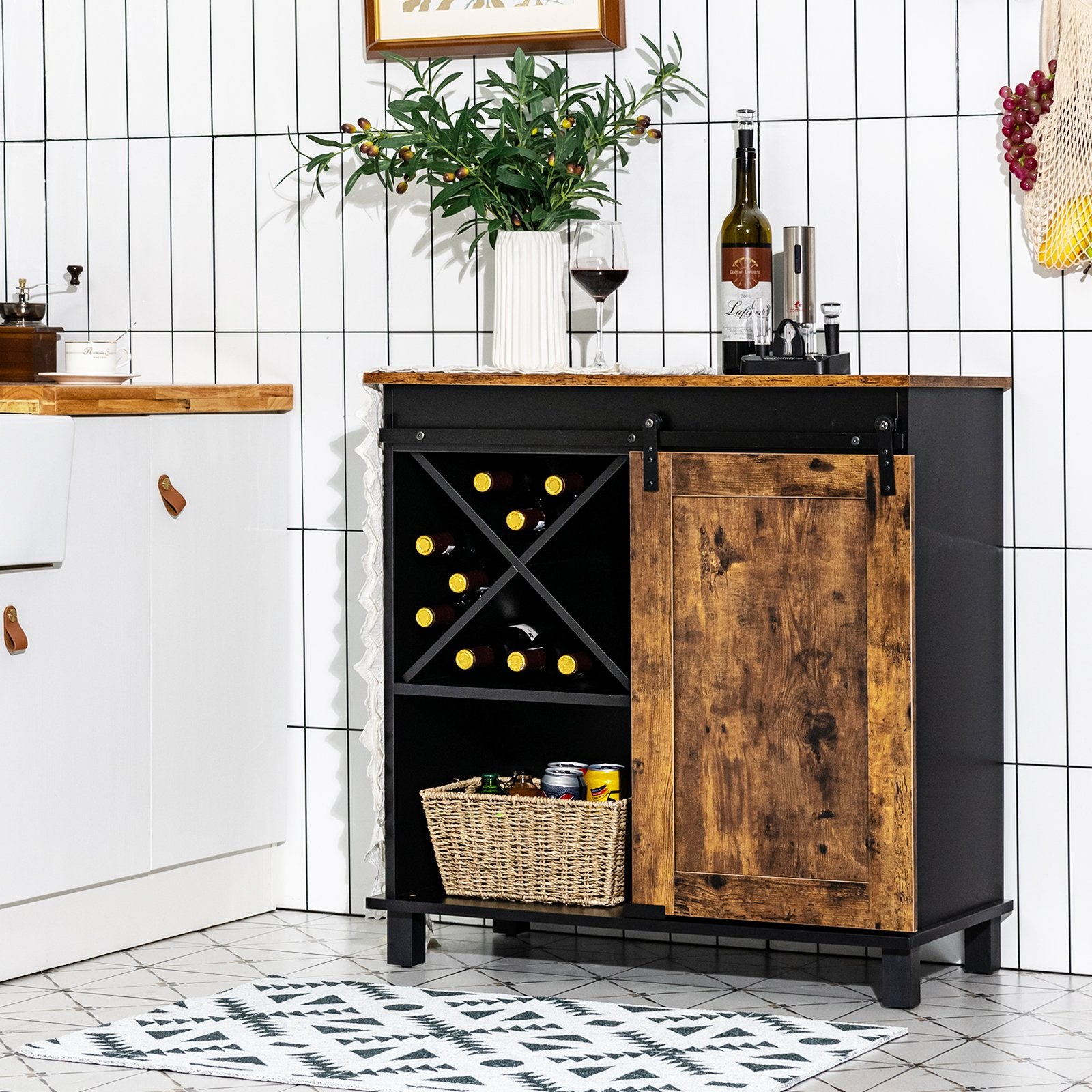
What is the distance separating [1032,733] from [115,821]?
1584 mm

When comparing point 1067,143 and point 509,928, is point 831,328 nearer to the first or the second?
point 1067,143

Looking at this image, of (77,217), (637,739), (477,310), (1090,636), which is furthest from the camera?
(77,217)

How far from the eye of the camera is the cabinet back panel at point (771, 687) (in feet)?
9.18

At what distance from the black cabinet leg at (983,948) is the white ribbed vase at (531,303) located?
1195mm

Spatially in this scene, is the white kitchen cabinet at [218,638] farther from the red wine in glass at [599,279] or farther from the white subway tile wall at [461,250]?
the red wine in glass at [599,279]

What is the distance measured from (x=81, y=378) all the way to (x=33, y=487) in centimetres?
54

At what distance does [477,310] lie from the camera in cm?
350

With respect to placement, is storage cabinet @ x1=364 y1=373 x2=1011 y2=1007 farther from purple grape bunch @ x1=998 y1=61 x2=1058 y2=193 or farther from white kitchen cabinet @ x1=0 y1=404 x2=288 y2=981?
white kitchen cabinet @ x1=0 y1=404 x2=288 y2=981

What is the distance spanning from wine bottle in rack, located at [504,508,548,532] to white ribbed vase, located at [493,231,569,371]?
286 millimetres

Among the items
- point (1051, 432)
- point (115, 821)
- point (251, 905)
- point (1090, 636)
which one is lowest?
point (251, 905)

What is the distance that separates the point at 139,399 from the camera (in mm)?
3223

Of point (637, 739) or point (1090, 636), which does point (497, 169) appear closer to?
point (637, 739)

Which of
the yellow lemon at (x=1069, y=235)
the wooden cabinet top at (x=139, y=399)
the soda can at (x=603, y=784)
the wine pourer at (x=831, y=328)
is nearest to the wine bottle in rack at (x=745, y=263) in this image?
the wine pourer at (x=831, y=328)

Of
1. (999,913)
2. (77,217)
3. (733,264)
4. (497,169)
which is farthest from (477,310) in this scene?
(999,913)
